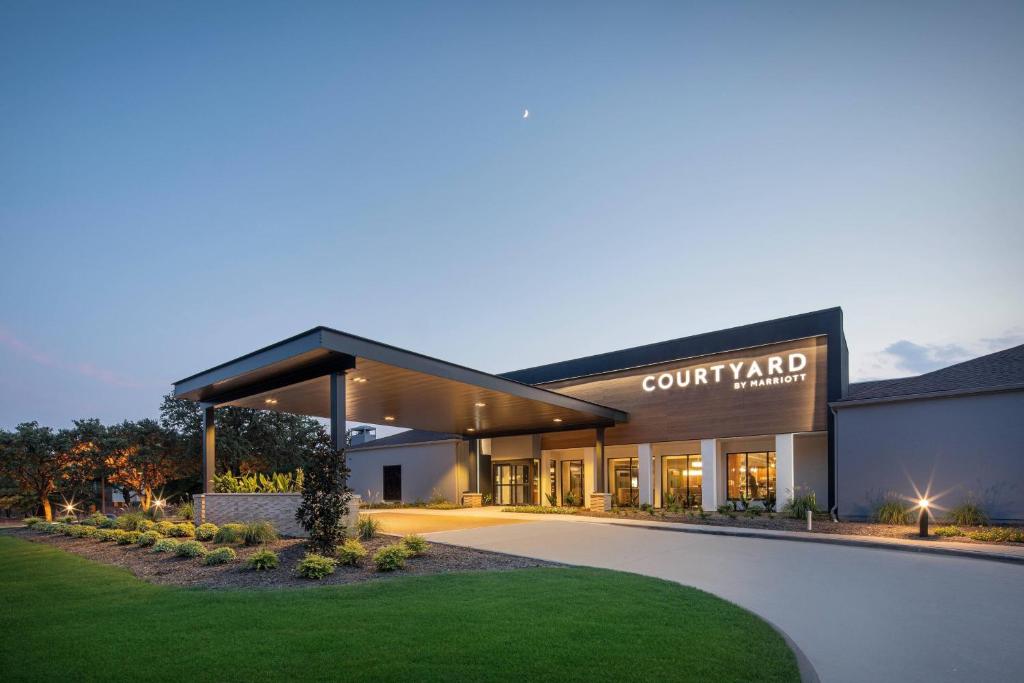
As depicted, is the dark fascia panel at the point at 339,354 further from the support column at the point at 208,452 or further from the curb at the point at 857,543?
the curb at the point at 857,543

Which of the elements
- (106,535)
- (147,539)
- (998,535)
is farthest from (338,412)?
(998,535)

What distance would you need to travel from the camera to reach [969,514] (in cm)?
1585

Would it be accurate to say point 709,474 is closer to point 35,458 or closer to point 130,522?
point 130,522

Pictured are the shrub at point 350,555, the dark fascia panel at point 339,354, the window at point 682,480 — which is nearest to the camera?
the shrub at point 350,555

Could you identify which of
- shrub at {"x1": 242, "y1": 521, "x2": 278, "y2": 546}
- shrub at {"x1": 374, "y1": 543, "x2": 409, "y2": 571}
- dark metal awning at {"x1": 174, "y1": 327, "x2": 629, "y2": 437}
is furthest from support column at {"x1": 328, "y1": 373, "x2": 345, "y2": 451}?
shrub at {"x1": 374, "y1": 543, "x2": 409, "y2": 571}

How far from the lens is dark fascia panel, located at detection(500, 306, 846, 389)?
820 inches

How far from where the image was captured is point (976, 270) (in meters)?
19.7

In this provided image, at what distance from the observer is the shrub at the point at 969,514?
15.7 metres

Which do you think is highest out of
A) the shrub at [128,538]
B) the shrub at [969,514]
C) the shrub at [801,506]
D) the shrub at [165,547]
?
the shrub at [165,547]

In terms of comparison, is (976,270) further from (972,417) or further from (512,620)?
(512,620)

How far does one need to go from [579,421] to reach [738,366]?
6.93m

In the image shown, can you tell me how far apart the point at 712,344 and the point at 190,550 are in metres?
19.1

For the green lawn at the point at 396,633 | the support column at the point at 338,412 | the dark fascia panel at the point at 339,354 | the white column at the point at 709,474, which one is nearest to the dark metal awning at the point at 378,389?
the dark fascia panel at the point at 339,354

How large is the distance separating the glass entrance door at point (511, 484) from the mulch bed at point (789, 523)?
787cm
